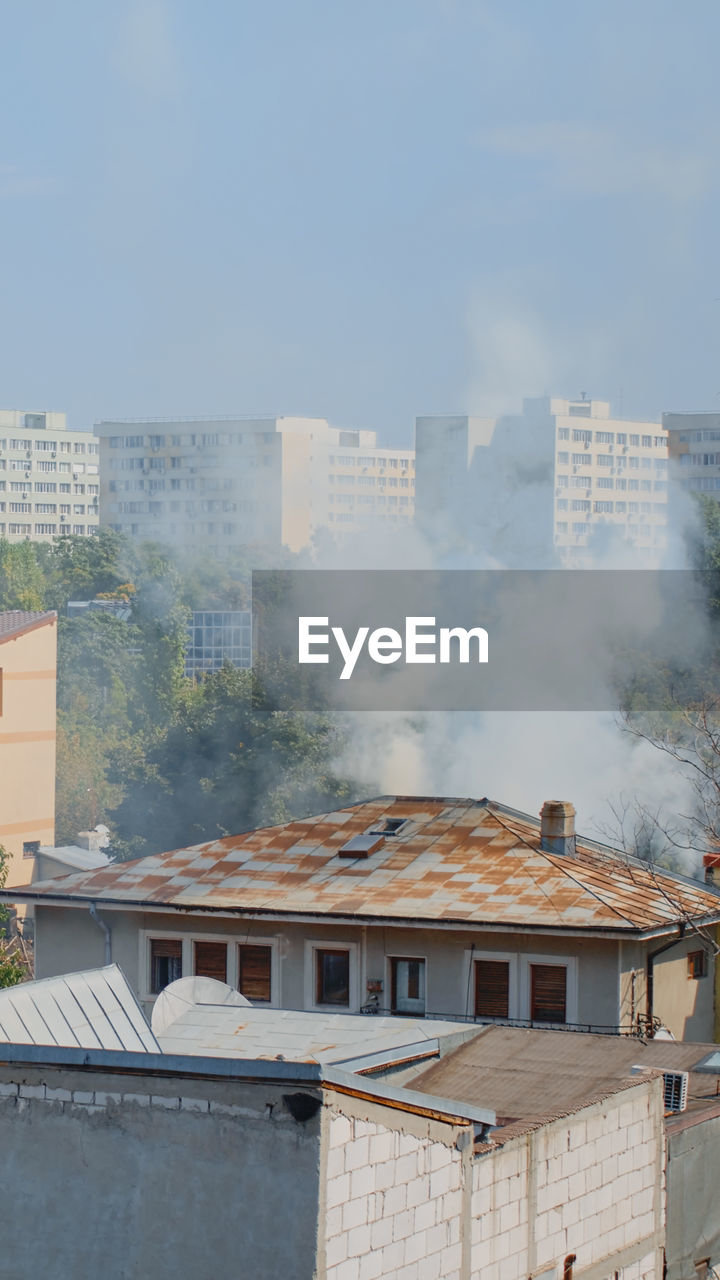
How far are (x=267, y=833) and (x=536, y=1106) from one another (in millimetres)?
10153

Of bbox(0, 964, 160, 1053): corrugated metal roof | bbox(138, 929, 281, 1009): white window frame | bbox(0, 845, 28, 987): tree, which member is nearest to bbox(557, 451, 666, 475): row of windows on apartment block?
bbox(0, 845, 28, 987): tree

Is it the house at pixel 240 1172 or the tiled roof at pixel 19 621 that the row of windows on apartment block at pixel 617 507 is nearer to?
the tiled roof at pixel 19 621

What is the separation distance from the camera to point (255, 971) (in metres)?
17.8

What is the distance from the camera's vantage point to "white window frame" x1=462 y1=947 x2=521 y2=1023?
16712 millimetres

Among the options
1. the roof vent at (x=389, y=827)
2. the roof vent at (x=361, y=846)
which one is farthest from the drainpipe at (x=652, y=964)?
the roof vent at (x=389, y=827)

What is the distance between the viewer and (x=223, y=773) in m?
47.2

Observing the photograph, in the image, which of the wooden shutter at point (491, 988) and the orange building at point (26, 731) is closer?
the wooden shutter at point (491, 988)

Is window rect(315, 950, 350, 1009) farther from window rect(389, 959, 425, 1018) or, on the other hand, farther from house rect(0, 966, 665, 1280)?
house rect(0, 966, 665, 1280)

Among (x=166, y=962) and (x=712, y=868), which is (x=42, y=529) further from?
(x=166, y=962)

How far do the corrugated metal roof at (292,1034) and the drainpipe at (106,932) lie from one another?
276 inches

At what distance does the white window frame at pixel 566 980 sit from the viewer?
16.5m

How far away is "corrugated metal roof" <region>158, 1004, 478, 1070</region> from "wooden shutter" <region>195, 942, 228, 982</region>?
6.29 metres

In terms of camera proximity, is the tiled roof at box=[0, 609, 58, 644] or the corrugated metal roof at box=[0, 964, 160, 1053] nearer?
the corrugated metal roof at box=[0, 964, 160, 1053]

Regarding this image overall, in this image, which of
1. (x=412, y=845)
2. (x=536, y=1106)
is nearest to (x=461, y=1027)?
(x=536, y=1106)
